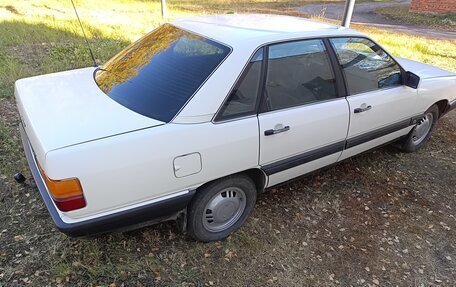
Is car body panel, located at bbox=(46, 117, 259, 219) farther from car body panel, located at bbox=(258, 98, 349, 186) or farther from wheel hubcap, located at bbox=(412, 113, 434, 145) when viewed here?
wheel hubcap, located at bbox=(412, 113, 434, 145)

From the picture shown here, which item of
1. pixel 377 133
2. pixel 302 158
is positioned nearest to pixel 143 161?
pixel 302 158

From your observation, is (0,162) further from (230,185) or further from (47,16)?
(47,16)

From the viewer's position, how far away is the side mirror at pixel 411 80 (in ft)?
11.9

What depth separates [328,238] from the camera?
3.06 metres

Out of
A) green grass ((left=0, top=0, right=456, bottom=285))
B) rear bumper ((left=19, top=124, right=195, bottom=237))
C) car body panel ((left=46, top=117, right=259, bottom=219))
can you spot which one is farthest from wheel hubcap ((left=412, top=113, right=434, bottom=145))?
rear bumper ((left=19, top=124, right=195, bottom=237))

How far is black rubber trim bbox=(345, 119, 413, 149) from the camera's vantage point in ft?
11.1

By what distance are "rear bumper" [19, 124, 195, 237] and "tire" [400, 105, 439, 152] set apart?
9.62 feet

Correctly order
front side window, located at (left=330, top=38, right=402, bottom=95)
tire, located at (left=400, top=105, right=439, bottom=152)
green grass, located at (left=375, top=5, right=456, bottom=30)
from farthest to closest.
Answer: green grass, located at (left=375, top=5, right=456, bottom=30) → tire, located at (left=400, top=105, right=439, bottom=152) → front side window, located at (left=330, top=38, right=402, bottom=95)

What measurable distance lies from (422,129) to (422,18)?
19.6 meters

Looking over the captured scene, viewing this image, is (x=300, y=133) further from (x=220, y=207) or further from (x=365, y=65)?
(x=365, y=65)

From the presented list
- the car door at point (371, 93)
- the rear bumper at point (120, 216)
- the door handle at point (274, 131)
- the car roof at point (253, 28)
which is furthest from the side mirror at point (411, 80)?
the rear bumper at point (120, 216)

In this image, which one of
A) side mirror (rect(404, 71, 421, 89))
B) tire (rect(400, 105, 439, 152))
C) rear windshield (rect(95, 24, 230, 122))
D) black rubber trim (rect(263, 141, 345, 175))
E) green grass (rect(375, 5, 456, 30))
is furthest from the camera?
green grass (rect(375, 5, 456, 30))

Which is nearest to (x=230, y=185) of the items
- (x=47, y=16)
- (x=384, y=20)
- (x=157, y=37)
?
(x=157, y=37)

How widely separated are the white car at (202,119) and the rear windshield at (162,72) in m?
0.01
